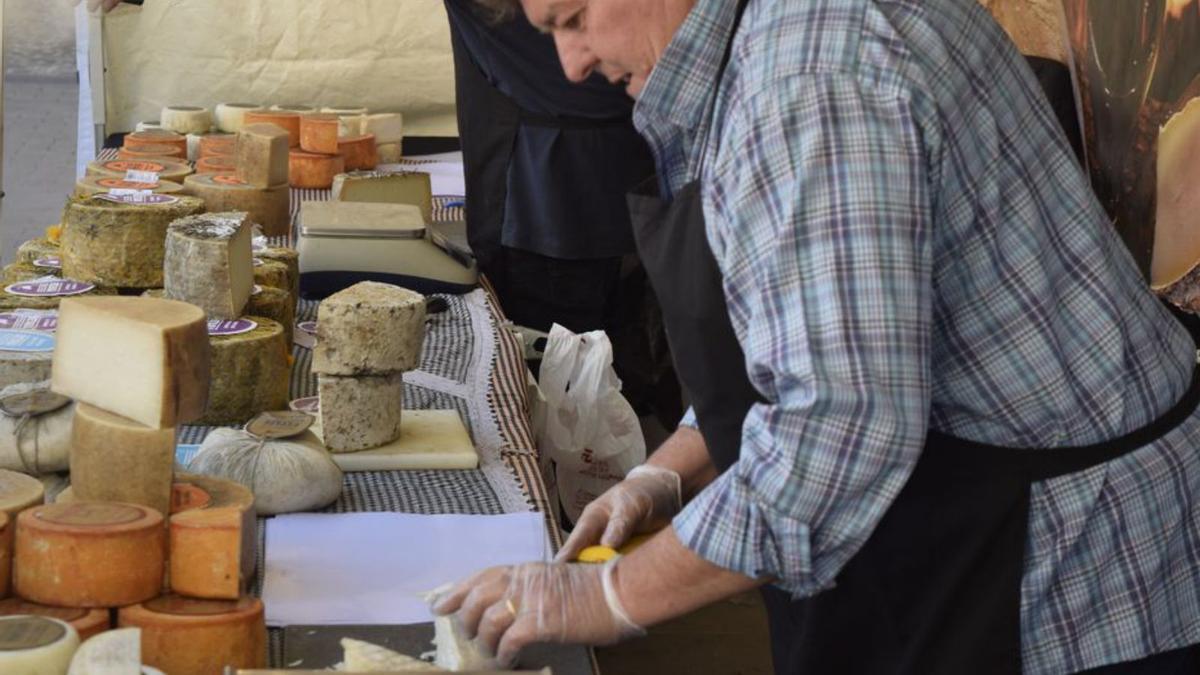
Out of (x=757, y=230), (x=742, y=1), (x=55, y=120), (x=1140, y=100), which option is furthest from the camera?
(x=55, y=120)

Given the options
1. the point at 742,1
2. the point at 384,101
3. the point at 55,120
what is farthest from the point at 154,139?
the point at 55,120

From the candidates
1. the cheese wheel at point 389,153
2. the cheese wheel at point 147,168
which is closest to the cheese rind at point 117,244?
the cheese wheel at point 147,168

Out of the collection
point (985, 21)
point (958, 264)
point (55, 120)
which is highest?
point (985, 21)

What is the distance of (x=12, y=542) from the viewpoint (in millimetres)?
1455

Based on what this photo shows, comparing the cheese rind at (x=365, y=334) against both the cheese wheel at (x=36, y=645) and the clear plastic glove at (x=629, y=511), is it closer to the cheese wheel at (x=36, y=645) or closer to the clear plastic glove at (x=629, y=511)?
the clear plastic glove at (x=629, y=511)

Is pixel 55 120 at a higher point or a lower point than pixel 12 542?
lower

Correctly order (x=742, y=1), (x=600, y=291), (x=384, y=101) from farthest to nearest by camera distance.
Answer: (x=384, y=101)
(x=600, y=291)
(x=742, y=1)

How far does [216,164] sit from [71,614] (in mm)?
2357

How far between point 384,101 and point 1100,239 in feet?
12.5

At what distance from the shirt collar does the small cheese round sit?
0.73 metres

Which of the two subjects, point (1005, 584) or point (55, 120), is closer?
point (1005, 584)

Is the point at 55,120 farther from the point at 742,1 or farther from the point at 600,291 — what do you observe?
the point at 742,1

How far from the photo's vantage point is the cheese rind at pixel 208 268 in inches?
90.9

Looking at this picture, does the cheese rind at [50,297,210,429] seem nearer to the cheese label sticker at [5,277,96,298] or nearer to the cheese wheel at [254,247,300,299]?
the cheese label sticker at [5,277,96,298]
